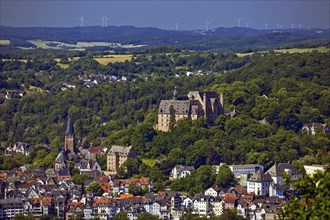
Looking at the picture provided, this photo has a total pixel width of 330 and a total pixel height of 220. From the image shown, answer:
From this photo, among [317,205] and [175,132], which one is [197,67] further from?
[317,205]

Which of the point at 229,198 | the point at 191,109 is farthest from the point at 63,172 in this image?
the point at 229,198

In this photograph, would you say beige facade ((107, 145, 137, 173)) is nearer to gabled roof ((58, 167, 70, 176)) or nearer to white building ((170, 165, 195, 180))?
gabled roof ((58, 167, 70, 176))

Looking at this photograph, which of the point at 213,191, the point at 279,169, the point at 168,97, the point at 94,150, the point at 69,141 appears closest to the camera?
the point at 213,191

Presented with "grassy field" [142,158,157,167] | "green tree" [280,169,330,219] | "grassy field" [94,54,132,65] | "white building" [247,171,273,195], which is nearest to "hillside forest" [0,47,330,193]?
"grassy field" [142,158,157,167]

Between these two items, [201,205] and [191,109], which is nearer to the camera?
Result: [201,205]

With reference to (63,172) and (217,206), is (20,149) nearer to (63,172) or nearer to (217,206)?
(63,172)

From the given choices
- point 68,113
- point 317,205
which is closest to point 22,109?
point 68,113
